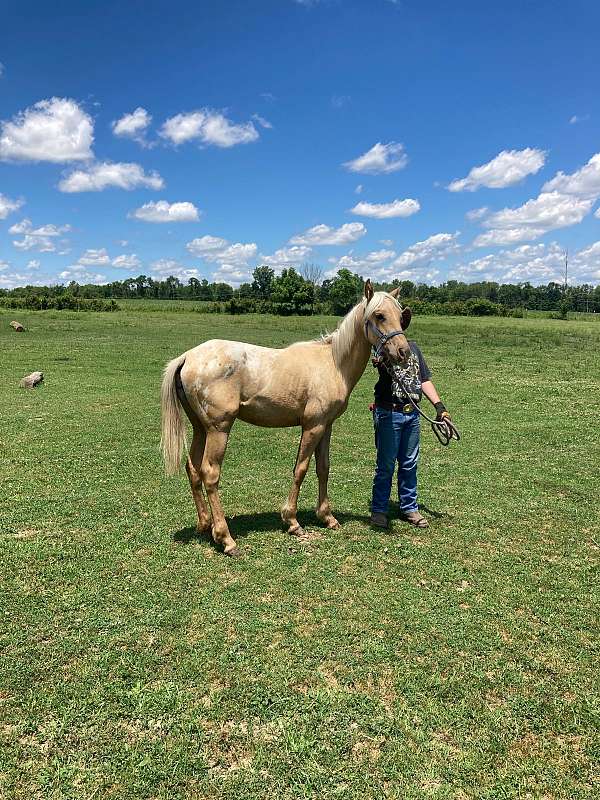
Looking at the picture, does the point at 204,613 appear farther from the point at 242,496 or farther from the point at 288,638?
the point at 242,496

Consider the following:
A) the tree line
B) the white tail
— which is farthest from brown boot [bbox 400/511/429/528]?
the tree line

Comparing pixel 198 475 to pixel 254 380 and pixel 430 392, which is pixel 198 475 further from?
pixel 430 392

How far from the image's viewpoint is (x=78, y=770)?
8.32 feet

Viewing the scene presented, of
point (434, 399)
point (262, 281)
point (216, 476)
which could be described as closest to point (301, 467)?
point (216, 476)

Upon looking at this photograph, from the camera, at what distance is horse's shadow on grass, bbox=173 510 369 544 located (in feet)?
17.4

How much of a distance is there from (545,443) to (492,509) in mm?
3951

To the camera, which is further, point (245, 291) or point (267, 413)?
point (245, 291)

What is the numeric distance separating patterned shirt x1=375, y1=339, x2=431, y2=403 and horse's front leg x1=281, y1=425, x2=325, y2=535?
84 cm

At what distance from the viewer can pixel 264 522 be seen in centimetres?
573

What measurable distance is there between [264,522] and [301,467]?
1029 millimetres

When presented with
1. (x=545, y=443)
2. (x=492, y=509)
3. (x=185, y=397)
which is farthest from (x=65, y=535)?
(x=545, y=443)

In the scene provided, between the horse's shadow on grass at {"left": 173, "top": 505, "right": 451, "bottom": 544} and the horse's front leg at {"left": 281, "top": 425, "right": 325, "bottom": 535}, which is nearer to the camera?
the horse's front leg at {"left": 281, "top": 425, "right": 325, "bottom": 535}

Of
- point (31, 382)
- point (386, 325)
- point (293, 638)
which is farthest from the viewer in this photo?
point (31, 382)

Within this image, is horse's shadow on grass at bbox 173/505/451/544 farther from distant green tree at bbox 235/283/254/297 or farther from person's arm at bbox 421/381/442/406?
distant green tree at bbox 235/283/254/297
